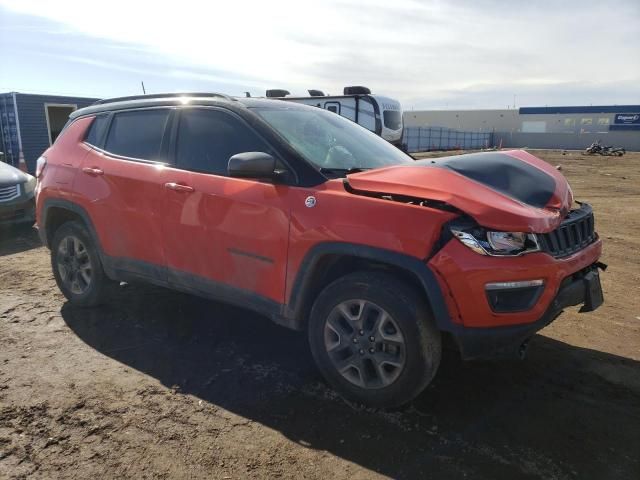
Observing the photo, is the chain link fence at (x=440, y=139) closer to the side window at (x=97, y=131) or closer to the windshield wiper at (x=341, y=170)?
the side window at (x=97, y=131)

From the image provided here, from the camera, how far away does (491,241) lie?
8.58 ft

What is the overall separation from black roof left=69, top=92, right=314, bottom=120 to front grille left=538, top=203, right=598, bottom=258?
2.19m

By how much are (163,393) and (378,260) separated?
5.36 ft

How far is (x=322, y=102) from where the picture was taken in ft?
52.2

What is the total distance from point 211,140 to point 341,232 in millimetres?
1385

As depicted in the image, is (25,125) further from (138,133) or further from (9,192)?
(138,133)

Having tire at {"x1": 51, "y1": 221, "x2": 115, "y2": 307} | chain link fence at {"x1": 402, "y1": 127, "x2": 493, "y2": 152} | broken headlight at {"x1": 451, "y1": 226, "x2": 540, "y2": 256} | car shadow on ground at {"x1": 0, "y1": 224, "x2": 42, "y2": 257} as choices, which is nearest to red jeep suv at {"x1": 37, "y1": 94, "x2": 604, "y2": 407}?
broken headlight at {"x1": 451, "y1": 226, "x2": 540, "y2": 256}

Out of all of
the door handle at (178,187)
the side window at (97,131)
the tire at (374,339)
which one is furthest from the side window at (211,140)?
the tire at (374,339)

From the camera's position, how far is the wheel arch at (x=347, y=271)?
2648 mm

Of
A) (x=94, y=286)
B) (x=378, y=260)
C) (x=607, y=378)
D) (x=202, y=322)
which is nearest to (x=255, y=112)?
(x=378, y=260)

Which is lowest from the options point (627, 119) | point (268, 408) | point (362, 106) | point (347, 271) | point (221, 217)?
point (268, 408)

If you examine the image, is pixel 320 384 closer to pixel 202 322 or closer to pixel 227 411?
pixel 227 411

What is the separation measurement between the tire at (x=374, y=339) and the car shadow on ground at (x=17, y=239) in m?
5.72

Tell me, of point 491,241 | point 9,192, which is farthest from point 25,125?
point 491,241
